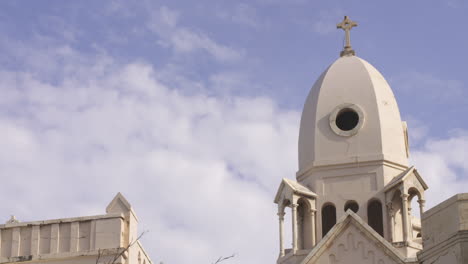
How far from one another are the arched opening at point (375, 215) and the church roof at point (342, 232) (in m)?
1.95

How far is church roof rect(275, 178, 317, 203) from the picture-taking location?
150ft

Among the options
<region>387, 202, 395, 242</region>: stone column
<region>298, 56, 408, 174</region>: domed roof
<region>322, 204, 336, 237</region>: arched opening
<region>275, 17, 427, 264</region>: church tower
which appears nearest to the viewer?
<region>387, 202, 395, 242</region>: stone column

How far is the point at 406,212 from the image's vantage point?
145 ft

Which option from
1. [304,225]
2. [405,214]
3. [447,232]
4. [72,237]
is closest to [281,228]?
[304,225]

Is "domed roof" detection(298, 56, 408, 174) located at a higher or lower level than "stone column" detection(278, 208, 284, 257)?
higher

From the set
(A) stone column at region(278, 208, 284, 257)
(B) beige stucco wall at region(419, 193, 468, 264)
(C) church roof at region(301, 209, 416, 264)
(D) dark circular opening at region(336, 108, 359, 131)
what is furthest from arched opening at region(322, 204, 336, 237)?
(B) beige stucco wall at region(419, 193, 468, 264)

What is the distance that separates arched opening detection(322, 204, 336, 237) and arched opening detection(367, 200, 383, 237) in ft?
4.32

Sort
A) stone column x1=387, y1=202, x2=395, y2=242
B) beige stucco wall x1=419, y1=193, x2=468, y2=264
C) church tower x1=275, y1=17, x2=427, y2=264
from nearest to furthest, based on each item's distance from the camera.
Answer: beige stucco wall x1=419, y1=193, x2=468, y2=264 < stone column x1=387, y1=202, x2=395, y2=242 < church tower x1=275, y1=17, x2=427, y2=264

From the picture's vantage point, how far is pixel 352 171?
151 ft

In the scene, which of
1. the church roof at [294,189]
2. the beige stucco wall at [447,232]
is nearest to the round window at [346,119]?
the church roof at [294,189]

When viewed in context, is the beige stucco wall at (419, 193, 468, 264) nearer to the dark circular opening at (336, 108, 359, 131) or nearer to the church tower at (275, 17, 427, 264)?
the church tower at (275, 17, 427, 264)

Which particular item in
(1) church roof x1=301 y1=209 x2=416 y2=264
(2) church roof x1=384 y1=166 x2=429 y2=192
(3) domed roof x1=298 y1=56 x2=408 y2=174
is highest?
(3) domed roof x1=298 y1=56 x2=408 y2=174

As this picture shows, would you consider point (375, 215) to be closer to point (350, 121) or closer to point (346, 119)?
point (350, 121)

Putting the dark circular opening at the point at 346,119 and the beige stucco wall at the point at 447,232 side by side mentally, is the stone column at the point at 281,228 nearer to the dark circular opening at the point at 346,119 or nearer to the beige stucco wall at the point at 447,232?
the dark circular opening at the point at 346,119
